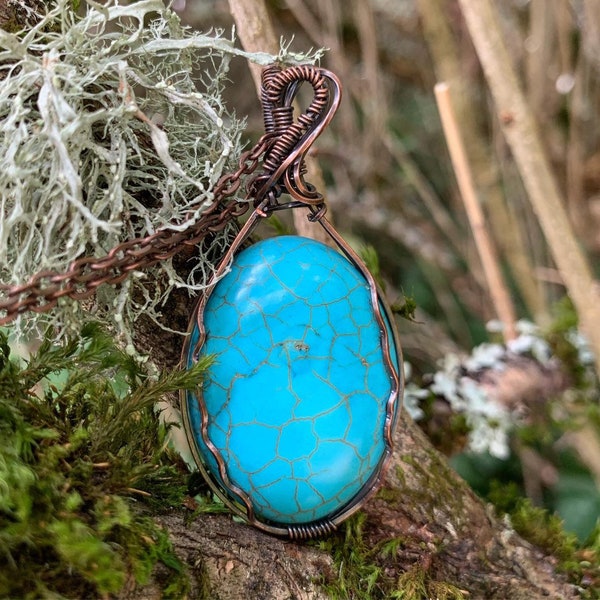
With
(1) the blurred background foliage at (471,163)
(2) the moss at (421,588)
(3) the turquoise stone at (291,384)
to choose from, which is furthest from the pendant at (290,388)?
(1) the blurred background foliage at (471,163)

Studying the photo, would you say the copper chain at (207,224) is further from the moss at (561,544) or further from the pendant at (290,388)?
the moss at (561,544)

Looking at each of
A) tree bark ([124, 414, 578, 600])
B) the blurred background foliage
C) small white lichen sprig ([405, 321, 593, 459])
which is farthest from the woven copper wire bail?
the blurred background foliage

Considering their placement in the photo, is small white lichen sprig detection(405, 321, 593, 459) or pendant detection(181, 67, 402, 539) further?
small white lichen sprig detection(405, 321, 593, 459)

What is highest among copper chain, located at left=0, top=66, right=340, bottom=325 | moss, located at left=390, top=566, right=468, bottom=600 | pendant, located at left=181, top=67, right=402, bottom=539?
copper chain, located at left=0, top=66, right=340, bottom=325

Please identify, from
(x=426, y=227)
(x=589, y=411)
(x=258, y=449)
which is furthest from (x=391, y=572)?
(x=426, y=227)

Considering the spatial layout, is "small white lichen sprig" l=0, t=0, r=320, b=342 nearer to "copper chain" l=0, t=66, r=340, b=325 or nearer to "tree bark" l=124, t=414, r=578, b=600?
"copper chain" l=0, t=66, r=340, b=325

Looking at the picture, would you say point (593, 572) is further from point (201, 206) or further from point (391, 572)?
point (201, 206)
